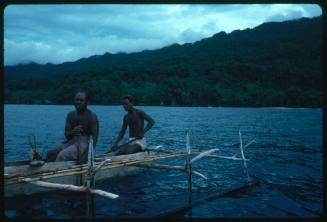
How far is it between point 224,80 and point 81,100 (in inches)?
6097

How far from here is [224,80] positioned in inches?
6358

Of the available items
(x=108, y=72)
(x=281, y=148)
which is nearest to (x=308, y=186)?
(x=281, y=148)

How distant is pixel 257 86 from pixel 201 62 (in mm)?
46192

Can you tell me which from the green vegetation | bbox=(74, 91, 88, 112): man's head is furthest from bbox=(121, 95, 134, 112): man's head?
the green vegetation

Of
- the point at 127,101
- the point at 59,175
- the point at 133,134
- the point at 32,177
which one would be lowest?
the point at 32,177

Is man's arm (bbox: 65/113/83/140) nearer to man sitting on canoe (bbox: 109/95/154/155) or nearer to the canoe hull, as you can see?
the canoe hull

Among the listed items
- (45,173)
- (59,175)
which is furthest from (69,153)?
(59,175)

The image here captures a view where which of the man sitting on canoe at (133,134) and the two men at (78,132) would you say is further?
the man sitting on canoe at (133,134)

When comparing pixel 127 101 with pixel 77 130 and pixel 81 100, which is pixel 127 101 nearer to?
pixel 81 100

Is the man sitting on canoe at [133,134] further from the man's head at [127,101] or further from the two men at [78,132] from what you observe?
the two men at [78,132]

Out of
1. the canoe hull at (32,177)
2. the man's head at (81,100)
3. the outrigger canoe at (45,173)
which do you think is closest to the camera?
the outrigger canoe at (45,173)

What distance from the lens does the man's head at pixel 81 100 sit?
435 inches

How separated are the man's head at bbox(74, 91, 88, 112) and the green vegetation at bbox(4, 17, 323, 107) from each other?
135m

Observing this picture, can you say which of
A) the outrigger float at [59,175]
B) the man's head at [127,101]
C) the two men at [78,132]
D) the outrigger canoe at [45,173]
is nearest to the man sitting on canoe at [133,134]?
the man's head at [127,101]
